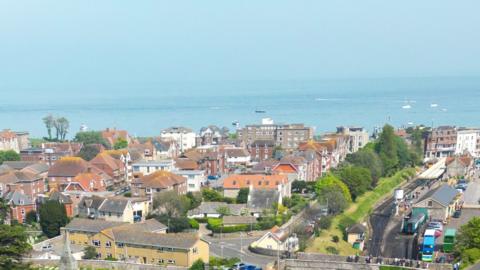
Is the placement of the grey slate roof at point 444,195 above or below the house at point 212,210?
above

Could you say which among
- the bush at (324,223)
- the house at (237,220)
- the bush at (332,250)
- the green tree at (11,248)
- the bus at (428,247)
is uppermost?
the green tree at (11,248)

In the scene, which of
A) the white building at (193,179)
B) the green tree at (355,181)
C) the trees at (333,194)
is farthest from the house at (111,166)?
the green tree at (355,181)

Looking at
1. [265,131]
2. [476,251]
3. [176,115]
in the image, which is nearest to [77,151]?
[265,131]

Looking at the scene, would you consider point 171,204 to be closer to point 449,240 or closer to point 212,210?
point 212,210

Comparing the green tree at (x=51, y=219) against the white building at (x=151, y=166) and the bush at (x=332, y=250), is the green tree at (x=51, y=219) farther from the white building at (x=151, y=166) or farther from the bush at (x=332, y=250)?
the bush at (x=332, y=250)

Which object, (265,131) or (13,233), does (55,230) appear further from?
(265,131)

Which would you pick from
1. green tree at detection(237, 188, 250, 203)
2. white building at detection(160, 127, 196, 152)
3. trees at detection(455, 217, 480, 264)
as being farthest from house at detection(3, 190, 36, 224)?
white building at detection(160, 127, 196, 152)

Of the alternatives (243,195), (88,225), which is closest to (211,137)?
(243,195)
